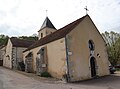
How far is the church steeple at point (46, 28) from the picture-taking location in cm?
3612

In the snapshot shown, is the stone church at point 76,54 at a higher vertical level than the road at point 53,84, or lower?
higher

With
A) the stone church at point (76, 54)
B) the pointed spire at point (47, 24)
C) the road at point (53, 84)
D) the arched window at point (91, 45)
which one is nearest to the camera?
the road at point (53, 84)

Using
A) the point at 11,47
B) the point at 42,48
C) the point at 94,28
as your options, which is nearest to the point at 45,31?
the point at 11,47

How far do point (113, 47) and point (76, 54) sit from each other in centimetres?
2208

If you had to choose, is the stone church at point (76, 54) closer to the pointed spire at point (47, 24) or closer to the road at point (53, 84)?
the road at point (53, 84)

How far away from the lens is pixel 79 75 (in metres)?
18.2

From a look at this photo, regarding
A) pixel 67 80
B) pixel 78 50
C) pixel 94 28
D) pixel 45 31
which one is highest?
pixel 45 31

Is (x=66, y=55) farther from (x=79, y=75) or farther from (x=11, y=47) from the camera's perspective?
(x=11, y=47)

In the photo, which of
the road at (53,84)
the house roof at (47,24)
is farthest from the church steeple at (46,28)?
the road at (53,84)

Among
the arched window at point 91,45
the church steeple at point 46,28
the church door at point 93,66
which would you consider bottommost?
the church door at point 93,66

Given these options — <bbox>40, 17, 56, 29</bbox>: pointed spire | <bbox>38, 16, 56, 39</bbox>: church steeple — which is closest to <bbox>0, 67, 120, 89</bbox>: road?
<bbox>38, 16, 56, 39</bbox>: church steeple

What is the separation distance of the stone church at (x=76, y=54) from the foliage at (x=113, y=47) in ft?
51.2

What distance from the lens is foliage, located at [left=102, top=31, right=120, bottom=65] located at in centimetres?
3750

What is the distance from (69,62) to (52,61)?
11.5 ft
